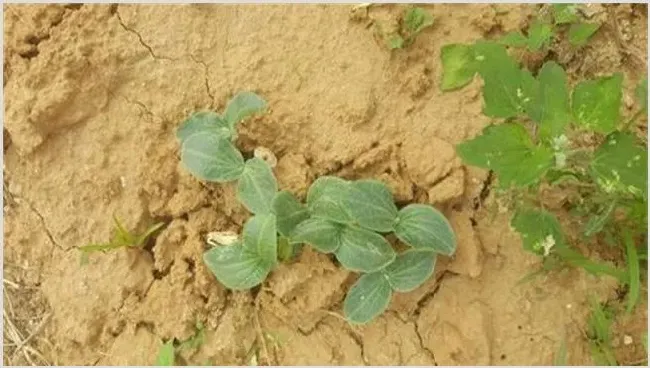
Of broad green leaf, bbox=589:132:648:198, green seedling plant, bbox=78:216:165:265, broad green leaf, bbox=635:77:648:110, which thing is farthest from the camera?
green seedling plant, bbox=78:216:165:265

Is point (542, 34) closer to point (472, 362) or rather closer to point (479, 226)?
point (479, 226)

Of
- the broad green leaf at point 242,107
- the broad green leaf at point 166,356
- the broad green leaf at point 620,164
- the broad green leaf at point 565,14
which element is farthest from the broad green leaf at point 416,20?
the broad green leaf at point 166,356

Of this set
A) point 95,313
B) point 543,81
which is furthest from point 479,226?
point 95,313

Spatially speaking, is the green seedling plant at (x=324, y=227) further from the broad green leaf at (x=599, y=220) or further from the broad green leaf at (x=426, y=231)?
the broad green leaf at (x=599, y=220)

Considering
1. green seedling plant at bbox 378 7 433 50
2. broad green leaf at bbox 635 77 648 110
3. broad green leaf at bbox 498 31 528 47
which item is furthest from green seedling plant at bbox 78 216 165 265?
broad green leaf at bbox 635 77 648 110

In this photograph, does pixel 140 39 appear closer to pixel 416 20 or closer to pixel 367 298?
pixel 416 20

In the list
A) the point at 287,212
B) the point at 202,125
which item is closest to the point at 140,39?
the point at 202,125

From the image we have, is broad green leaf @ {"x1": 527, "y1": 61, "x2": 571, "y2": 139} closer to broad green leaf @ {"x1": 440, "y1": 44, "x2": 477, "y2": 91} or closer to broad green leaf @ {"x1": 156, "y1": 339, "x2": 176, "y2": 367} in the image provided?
broad green leaf @ {"x1": 440, "y1": 44, "x2": 477, "y2": 91}
